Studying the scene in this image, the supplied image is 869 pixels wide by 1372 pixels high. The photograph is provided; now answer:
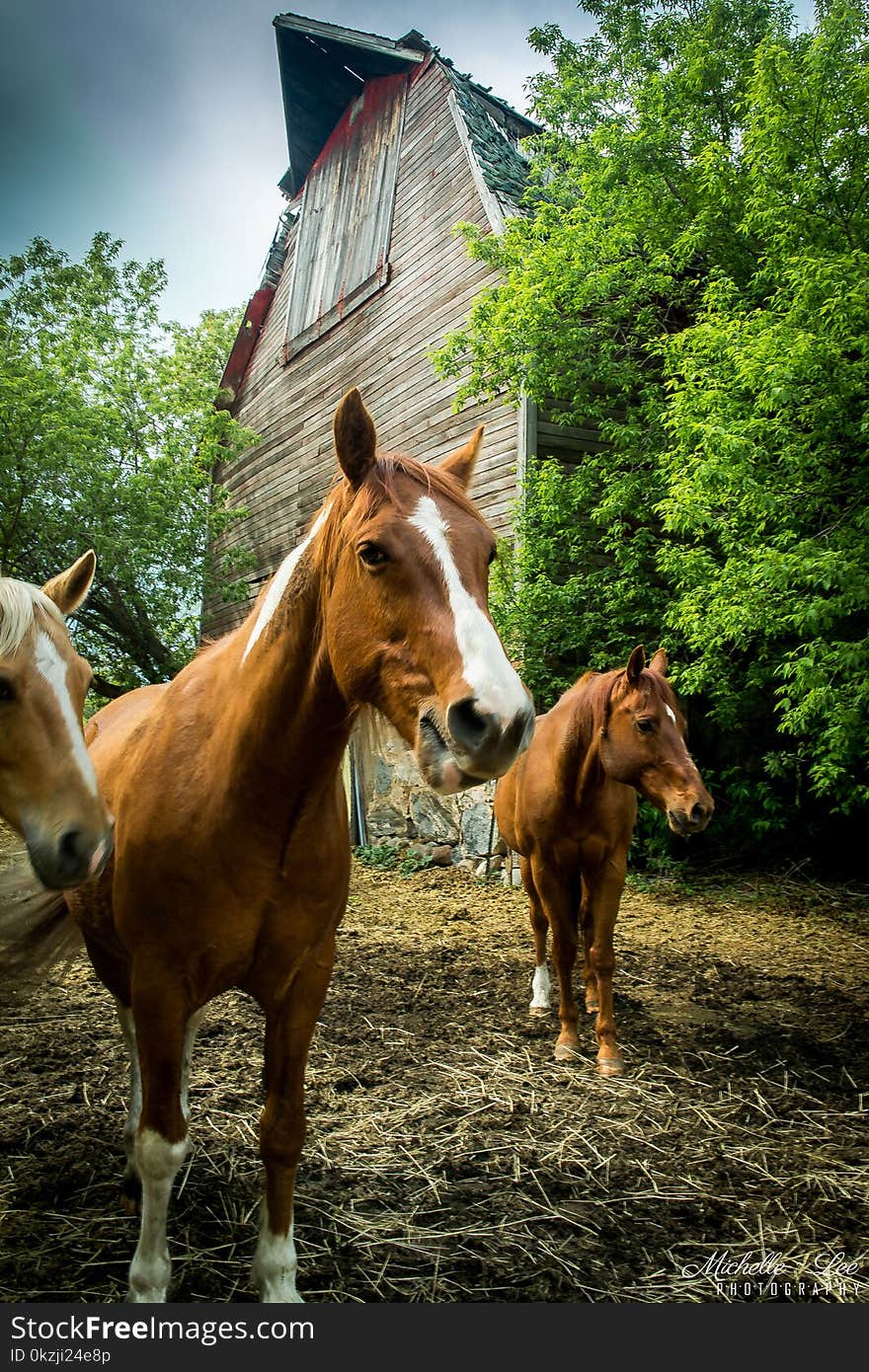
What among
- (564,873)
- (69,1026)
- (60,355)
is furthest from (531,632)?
(60,355)

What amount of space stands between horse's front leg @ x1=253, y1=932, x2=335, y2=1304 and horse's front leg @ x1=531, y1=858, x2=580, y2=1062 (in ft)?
7.18

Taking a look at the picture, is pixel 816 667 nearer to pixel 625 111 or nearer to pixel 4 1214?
pixel 4 1214

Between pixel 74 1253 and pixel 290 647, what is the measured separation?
5.93 ft

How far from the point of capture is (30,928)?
2.71m

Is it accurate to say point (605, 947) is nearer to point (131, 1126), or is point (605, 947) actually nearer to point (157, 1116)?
point (131, 1126)

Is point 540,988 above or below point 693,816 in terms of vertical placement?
below

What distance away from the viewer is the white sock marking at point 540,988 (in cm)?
452

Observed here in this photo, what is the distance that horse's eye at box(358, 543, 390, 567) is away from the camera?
5.13 ft

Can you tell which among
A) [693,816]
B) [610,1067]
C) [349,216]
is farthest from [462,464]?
[349,216]

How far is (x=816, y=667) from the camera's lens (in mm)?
4887

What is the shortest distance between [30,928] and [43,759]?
51.3 inches

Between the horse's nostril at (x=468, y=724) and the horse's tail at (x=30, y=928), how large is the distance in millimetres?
1914

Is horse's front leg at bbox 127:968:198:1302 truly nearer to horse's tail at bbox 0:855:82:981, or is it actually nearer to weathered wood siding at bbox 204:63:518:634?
horse's tail at bbox 0:855:82:981

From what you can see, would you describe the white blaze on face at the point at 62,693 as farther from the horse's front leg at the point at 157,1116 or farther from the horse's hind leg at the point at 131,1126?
the horse's hind leg at the point at 131,1126
